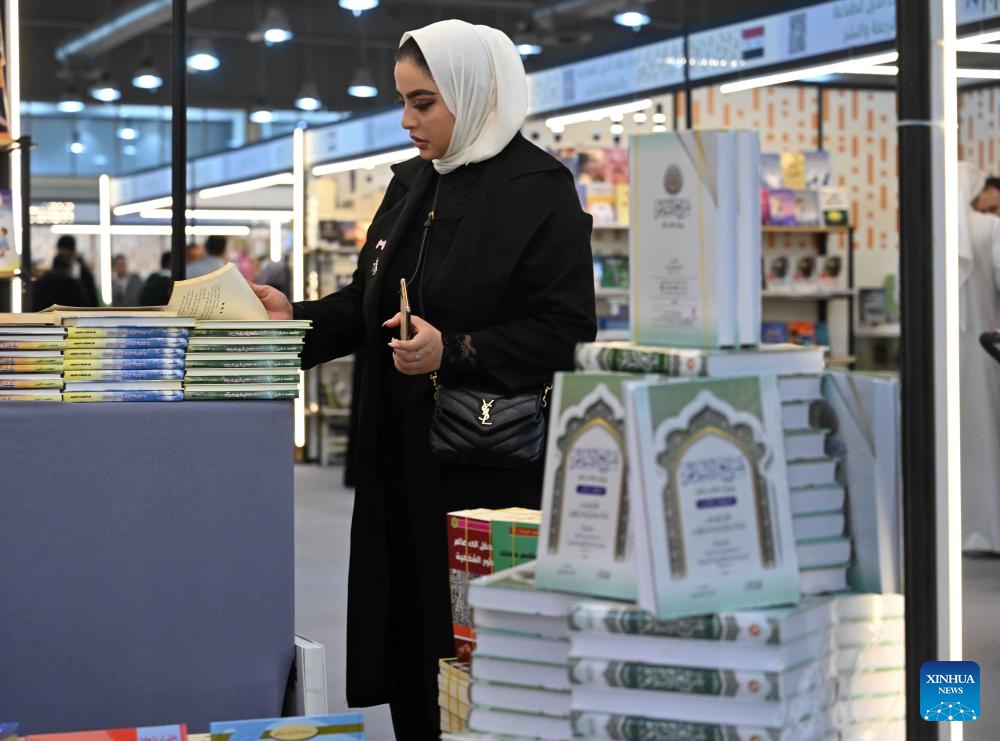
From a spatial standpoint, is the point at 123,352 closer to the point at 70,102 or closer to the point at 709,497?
the point at 709,497

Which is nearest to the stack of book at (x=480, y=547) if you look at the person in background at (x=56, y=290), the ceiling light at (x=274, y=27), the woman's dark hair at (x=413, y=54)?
the woman's dark hair at (x=413, y=54)

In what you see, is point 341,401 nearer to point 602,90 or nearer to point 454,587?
point 602,90

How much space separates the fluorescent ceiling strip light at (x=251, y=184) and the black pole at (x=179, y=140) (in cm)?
1076

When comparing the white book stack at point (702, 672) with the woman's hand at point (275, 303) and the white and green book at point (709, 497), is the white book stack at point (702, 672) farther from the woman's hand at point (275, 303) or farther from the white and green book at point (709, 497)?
the woman's hand at point (275, 303)

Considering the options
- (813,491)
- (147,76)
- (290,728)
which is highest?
(147,76)

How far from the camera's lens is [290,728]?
6.98ft

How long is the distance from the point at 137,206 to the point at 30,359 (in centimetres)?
1737

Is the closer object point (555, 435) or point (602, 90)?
point (555, 435)

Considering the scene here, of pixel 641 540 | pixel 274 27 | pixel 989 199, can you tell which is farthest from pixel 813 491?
pixel 274 27

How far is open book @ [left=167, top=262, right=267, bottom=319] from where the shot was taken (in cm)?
247

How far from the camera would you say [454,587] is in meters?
2.35

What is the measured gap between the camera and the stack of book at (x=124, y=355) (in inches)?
→ 93.6

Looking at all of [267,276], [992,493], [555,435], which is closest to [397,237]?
[555,435]

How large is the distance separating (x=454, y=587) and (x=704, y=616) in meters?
0.74
